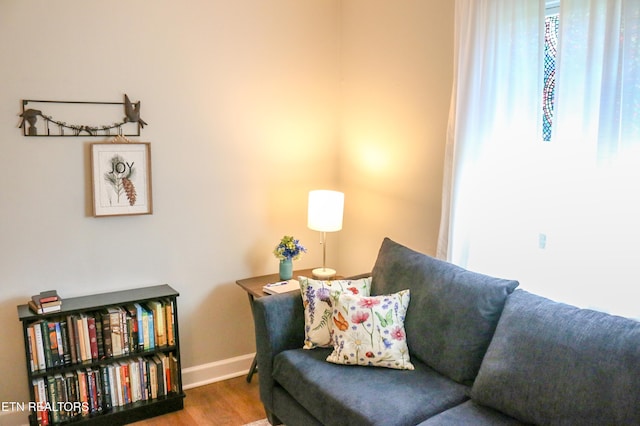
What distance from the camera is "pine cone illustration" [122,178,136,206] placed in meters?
2.98

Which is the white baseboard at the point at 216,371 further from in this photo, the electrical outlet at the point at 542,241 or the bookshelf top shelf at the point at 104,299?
the electrical outlet at the point at 542,241

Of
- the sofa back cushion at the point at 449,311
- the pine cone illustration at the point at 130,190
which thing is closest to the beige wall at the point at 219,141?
the pine cone illustration at the point at 130,190

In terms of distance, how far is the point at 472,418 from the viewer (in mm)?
Result: 2041

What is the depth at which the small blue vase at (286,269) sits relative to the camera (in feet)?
10.9

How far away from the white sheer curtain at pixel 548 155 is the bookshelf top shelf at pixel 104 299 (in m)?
1.56

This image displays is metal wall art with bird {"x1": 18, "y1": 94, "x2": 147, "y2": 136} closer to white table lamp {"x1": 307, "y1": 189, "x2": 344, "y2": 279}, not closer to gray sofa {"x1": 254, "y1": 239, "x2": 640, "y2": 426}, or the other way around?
white table lamp {"x1": 307, "y1": 189, "x2": 344, "y2": 279}

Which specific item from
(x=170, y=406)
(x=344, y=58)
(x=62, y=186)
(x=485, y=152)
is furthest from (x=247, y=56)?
(x=170, y=406)

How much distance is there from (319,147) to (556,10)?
1722 mm

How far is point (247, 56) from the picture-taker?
3301mm

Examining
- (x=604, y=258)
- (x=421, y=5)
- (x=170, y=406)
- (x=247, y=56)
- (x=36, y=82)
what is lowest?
(x=170, y=406)

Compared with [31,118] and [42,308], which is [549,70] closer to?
[31,118]

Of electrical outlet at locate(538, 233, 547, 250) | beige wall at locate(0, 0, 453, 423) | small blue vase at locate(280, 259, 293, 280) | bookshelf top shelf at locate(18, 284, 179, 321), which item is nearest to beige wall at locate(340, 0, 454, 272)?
beige wall at locate(0, 0, 453, 423)

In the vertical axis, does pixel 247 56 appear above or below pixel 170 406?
above

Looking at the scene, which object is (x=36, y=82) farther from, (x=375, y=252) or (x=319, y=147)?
(x=375, y=252)
